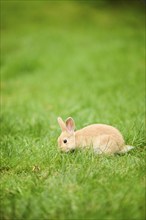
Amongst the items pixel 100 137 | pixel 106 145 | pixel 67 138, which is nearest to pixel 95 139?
pixel 100 137

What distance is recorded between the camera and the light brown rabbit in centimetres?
505

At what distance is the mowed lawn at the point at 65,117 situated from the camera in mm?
3709

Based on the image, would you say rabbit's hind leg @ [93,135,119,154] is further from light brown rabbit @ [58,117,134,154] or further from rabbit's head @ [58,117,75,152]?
rabbit's head @ [58,117,75,152]

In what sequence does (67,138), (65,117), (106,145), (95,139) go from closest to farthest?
(106,145), (95,139), (67,138), (65,117)

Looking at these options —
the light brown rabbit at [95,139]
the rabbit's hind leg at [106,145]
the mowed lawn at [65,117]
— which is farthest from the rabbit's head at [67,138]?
the rabbit's hind leg at [106,145]

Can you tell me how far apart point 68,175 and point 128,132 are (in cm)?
166

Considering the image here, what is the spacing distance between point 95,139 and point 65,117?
101 inches

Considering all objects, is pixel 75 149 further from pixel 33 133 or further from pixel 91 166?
pixel 33 133

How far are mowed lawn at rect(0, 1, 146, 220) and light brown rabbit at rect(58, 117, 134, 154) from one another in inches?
5.1

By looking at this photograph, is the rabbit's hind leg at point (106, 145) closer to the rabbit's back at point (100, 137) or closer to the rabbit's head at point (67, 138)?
the rabbit's back at point (100, 137)

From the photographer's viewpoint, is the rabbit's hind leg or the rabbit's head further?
the rabbit's head

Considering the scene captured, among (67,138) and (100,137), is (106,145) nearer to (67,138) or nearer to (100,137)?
(100,137)

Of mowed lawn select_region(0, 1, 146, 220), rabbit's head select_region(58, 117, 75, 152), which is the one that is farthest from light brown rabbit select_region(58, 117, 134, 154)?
mowed lawn select_region(0, 1, 146, 220)

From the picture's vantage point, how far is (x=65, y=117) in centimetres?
770
